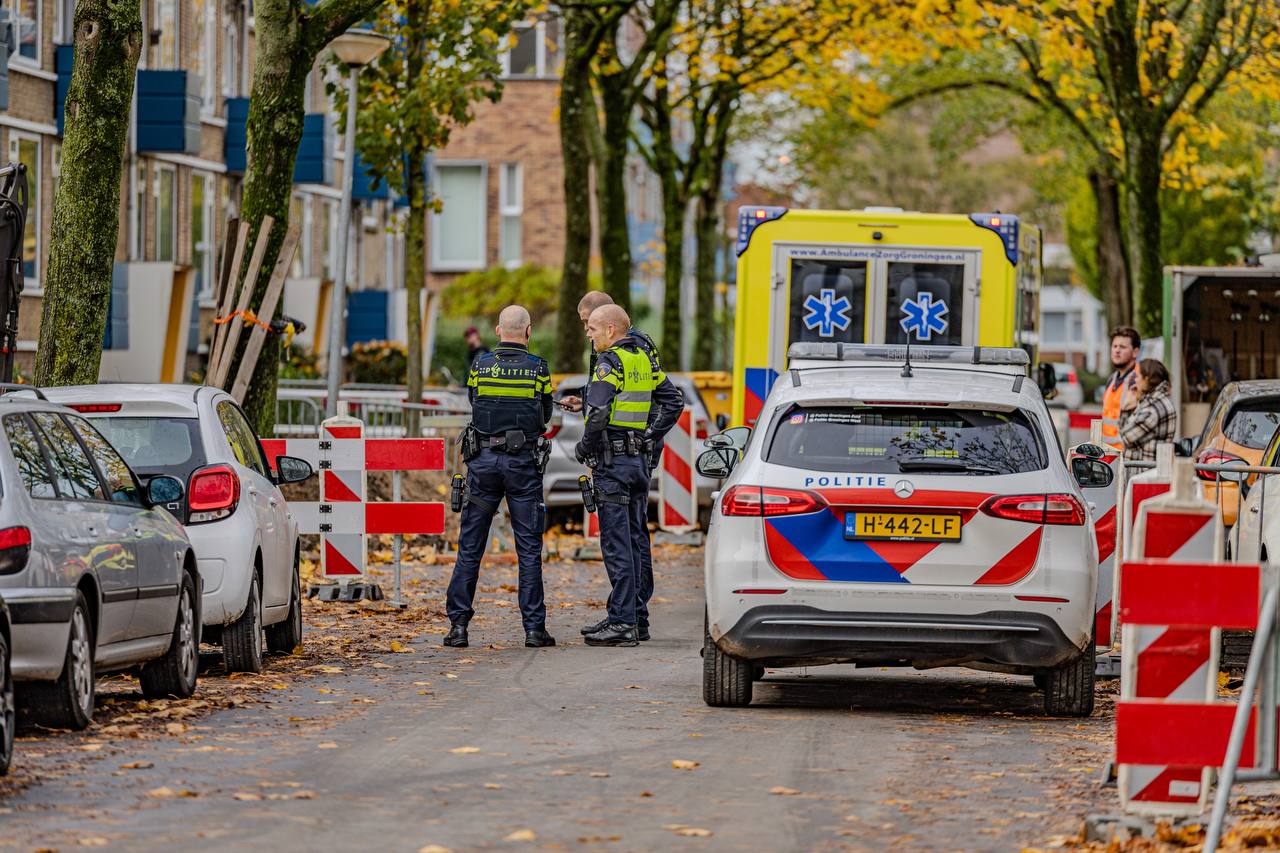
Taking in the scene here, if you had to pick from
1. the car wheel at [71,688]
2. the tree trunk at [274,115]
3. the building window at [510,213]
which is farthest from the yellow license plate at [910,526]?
the building window at [510,213]

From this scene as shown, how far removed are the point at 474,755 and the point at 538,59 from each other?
169ft

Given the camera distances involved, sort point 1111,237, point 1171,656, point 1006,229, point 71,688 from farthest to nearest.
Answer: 1. point 1111,237
2. point 1006,229
3. point 71,688
4. point 1171,656

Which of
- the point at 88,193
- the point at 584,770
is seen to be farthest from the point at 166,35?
the point at 584,770

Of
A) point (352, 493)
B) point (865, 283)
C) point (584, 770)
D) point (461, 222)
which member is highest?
point (461, 222)

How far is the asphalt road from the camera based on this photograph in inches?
303

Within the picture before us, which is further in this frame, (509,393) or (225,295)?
(225,295)

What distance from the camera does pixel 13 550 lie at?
9.02 metres

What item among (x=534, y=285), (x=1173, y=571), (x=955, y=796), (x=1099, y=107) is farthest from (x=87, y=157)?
(x=534, y=285)

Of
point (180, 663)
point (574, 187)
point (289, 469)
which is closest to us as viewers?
point (180, 663)

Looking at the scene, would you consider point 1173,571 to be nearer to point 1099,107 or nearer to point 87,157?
point 87,157

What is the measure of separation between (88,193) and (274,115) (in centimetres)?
280

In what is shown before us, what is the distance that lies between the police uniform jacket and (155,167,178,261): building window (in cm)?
2417

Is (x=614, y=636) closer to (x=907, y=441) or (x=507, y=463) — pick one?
(x=507, y=463)

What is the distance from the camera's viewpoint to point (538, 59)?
196ft
